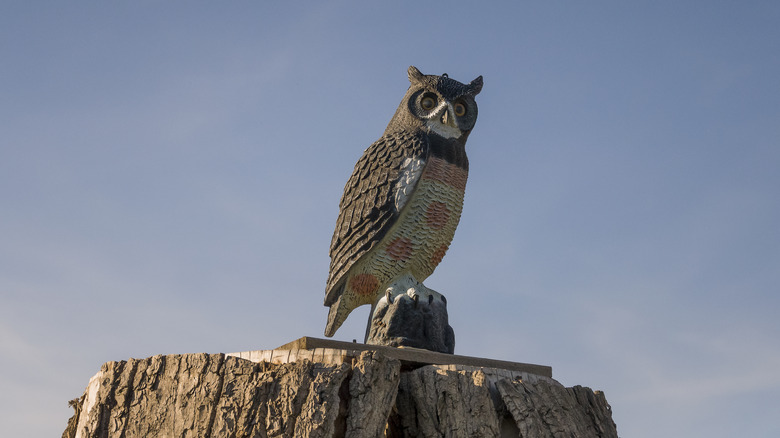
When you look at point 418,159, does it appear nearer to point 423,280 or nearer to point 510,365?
point 423,280

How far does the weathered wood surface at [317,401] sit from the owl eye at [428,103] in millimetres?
2467

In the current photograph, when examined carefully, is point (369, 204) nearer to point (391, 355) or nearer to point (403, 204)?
point (403, 204)

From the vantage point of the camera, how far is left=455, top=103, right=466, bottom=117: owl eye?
5260mm

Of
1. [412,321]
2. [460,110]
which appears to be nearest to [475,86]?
[460,110]

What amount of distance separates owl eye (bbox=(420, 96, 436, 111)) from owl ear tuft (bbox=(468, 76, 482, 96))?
301mm

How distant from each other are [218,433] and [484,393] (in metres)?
1.13

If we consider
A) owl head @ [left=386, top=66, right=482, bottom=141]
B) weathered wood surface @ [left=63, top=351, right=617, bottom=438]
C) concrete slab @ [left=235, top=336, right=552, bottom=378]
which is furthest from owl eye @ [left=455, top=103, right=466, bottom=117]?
weathered wood surface @ [left=63, top=351, right=617, bottom=438]

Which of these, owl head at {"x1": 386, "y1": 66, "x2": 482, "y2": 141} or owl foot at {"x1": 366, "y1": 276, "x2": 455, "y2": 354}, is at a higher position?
owl head at {"x1": 386, "y1": 66, "x2": 482, "y2": 141}

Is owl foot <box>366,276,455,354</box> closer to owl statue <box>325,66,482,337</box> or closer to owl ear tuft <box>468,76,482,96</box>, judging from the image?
owl statue <box>325,66,482,337</box>

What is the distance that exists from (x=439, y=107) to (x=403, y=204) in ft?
2.74

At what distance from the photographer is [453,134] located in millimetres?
5207

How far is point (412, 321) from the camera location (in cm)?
441

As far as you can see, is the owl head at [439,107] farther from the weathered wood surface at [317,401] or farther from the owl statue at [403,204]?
the weathered wood surface at [317,401]

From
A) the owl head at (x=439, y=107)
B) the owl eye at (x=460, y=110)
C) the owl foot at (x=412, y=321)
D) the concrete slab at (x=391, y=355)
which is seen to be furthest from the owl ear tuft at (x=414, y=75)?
the concrete slab at (x=391, y=355)
